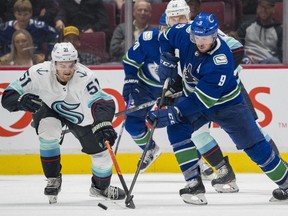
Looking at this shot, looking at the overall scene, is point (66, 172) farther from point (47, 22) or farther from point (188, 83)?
point (188, 83)

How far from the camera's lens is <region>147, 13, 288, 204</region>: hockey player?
249 inches

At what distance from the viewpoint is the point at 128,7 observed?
359 inches

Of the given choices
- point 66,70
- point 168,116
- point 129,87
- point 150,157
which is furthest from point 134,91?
point 168,116

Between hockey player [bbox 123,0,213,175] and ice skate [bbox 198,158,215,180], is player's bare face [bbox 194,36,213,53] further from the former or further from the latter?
ice skate [bbox 198,158,215,180]

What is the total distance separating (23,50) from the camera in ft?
30.0

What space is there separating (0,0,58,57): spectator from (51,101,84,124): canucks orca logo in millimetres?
2574

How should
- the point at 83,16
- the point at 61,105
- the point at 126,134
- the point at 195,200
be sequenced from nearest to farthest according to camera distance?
the point at 195,200, the point at 61,105, the point at 126,134, the point at 83,16

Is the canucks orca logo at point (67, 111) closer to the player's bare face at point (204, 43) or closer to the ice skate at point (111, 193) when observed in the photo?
the ice skate at point (111, 193)

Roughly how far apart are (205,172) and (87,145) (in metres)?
1.81

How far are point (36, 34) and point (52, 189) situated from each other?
274 centimetres

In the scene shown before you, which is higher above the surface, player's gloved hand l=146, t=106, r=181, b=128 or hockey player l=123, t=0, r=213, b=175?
player's gloved hand l=146, t=106, r=181, b=128

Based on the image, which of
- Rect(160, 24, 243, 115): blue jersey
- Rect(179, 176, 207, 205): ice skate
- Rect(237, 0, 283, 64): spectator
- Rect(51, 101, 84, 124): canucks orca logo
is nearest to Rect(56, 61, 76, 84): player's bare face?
Rect(51, 101, 84, 124): canucks orca logo

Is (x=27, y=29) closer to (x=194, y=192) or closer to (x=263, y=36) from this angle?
(x=263, y=36)

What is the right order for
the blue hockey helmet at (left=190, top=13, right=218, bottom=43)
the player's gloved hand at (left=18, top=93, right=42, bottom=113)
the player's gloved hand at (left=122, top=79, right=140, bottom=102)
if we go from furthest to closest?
the player's gloved hand at (left=122, top=79, right=140, bottom=102) < the player's gloved hand at (left=18, top=93, right=42, bottom=113) < the blue hockey helmet at (left=190, top=13, right=218, bottom=43)
